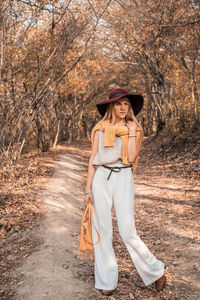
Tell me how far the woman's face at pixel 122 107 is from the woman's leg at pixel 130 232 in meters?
0.60

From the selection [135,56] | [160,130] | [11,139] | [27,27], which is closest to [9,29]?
[27,27]

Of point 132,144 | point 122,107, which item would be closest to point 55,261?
point 132,144

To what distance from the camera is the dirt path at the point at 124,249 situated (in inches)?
134

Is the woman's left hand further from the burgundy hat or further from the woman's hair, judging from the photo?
the burgundy hat

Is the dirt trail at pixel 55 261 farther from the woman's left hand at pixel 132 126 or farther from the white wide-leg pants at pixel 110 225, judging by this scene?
the woman's left hand at pixel 132 126

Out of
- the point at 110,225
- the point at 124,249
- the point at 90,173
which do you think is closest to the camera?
the point at 110,225

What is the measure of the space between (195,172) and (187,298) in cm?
657

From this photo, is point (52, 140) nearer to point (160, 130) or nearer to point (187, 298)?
point (160, 130)

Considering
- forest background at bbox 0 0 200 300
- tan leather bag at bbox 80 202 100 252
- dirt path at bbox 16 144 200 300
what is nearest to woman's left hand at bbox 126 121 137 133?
tan leather bag at bbox 80 202 100 252

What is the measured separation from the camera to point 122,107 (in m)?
3.31

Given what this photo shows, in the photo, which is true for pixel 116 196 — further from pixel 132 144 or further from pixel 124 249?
pixel 124 249

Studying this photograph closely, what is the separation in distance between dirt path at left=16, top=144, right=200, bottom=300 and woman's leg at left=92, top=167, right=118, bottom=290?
0.23 meters

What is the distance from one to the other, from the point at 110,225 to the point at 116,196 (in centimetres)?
31

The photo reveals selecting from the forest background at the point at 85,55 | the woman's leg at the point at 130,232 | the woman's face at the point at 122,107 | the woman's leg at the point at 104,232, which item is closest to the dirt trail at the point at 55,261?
the woman's leg at the point at 104,232
